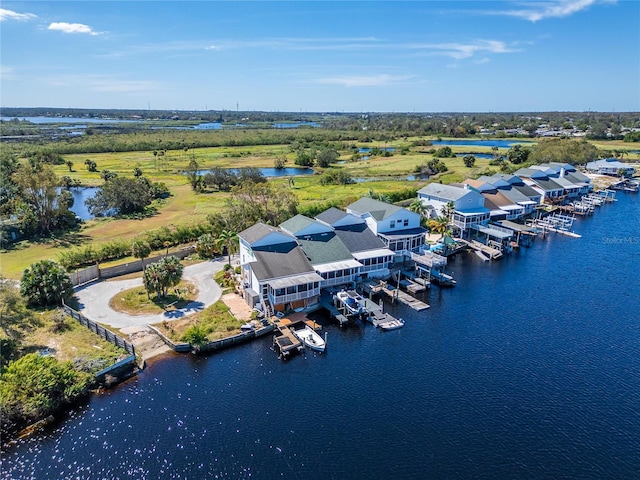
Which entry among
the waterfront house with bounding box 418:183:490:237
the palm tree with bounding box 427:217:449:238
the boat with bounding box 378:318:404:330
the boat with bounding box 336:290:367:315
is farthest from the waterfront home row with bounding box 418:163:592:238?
the boat with bounding box 378:318:404:330

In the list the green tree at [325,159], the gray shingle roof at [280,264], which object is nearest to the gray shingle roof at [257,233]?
the gray shingle roof at [280,264]

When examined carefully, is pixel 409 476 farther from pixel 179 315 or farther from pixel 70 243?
pixel 70 243

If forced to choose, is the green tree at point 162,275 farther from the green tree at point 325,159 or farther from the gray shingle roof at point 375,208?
the green tree at point 325,159

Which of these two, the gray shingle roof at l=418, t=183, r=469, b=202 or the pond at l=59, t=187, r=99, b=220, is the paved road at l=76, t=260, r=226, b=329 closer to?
the pond at l=59, t=187, r=99, b=220

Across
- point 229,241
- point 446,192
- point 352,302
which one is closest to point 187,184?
point 229,241

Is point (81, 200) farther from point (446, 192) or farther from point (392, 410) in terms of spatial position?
point (392, 410)
